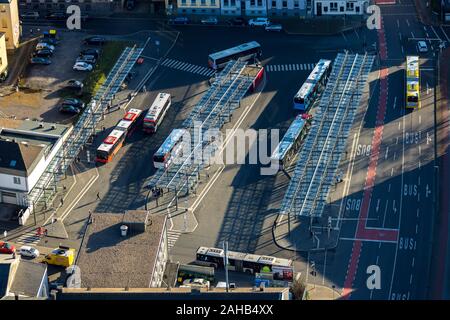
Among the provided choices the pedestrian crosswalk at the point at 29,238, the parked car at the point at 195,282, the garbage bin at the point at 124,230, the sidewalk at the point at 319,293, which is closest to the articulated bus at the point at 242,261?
the sidewalk at the point at 319,293

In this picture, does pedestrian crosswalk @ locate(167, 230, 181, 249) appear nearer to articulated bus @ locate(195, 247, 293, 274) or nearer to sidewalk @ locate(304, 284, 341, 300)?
articulated bus @ locate(195, 247, 293, 274)

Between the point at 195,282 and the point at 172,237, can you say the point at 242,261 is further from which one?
the point at 172,237

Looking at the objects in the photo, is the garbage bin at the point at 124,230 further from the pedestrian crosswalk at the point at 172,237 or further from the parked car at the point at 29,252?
the parked car at the point at 29,252

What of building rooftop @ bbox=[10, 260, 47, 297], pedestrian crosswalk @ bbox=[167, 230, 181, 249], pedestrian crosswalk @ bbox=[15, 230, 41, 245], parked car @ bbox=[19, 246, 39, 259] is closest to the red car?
parked car @ bbox=[19, 246, 39, 259]

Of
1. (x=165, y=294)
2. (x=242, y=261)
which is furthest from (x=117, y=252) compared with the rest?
(x=242, y=261)

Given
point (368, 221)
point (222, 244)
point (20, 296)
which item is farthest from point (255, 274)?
point (20, 296)
